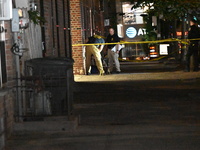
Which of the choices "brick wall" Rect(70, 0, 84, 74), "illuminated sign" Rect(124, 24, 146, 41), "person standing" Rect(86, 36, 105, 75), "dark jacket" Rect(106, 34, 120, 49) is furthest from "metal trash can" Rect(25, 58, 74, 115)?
"illuminated sign" Rect(124, 24, 146, 41)

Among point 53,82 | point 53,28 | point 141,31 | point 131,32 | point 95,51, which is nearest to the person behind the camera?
point 53,82

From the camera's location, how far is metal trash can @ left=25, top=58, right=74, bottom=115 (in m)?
10.6

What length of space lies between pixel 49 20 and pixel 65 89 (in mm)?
6604

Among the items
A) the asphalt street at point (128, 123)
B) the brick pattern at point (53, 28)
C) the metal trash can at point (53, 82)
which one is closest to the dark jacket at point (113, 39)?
the brick pattern at point (53, 28)

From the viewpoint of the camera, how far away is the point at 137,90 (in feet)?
58.4

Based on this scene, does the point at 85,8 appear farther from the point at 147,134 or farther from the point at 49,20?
the point at 147,134

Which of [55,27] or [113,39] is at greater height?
[55,27]

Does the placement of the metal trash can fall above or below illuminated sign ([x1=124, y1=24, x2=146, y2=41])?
below

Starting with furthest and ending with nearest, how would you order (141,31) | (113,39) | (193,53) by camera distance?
(141,31), (113,39), (193,53)

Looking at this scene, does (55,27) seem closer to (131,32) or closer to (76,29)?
(76,29)

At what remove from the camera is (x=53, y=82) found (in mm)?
11164

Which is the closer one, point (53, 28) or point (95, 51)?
point (53, 28)

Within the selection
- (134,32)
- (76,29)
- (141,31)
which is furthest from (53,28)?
(134,32)

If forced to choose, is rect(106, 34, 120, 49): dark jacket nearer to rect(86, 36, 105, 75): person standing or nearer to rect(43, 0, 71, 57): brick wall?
rect(86, 36, 105, 75): person standing
